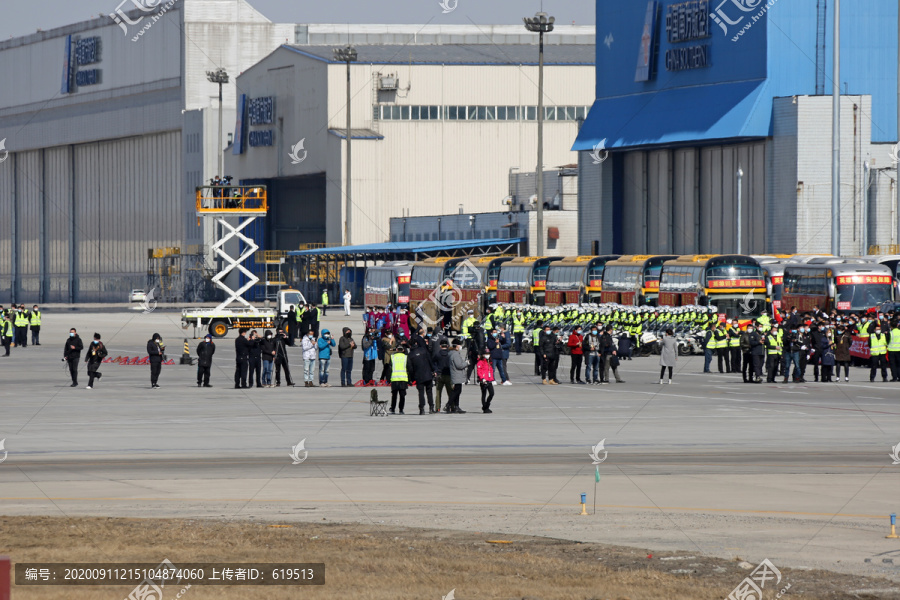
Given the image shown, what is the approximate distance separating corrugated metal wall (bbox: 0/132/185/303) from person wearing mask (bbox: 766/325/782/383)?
99824 mm

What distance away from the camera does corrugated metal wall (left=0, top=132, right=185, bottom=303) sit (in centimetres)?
13662

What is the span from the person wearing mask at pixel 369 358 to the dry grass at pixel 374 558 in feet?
72.4

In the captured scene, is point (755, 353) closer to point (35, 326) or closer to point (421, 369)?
point (421, 369)

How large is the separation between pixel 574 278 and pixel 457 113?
150 ft

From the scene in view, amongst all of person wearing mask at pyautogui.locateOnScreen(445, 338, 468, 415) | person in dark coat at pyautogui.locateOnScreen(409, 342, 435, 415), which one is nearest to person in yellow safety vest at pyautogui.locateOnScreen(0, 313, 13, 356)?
person in dark coat at pyautogui.locateOnScreen(409, 342, 435, 415)

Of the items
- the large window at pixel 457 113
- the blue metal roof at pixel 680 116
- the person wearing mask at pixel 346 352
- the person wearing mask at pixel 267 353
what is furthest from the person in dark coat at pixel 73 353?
the large window at pixel 457 113

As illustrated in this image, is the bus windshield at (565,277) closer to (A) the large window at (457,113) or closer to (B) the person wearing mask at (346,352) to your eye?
(B) the person wearing mask at (346,352)

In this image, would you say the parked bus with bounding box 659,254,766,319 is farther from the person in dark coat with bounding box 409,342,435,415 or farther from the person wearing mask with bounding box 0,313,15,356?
the person wearing mask with bounding box 0,313,15,356

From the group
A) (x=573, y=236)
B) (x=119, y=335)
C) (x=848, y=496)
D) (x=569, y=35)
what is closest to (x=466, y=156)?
(x=573, y=236)

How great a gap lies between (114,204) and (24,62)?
21678mm

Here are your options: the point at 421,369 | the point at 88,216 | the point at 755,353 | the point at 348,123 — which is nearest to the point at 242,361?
the point at 421,369

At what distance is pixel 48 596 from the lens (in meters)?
11.9

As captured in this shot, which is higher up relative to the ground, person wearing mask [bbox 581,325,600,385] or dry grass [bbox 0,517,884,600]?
person wearing mask [bbox 581,325,600,385]

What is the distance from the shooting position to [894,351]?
3866cm
